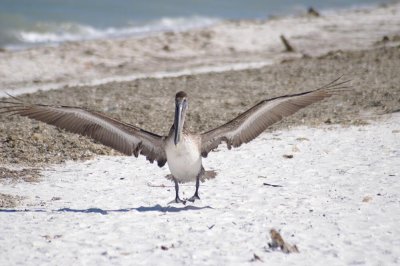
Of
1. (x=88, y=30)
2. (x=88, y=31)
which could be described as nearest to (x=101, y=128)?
(x=88, y=31)

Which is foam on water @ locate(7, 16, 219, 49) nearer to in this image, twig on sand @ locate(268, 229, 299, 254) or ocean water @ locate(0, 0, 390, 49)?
ocean water @ locate(0, 0, 390, 49)

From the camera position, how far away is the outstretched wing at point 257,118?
765cm

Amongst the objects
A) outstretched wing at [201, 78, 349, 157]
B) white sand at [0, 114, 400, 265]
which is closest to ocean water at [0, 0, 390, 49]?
white sand at [0, 114, 400, 265]

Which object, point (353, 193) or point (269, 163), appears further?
point (269, 163)

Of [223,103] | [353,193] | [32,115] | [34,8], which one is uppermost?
[34,8]

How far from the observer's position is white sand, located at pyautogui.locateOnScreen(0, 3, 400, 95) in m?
17.6

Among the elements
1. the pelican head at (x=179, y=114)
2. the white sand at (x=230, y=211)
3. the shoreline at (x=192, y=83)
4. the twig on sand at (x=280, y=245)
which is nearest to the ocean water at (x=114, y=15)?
the shoreline at (x=192, y=83)

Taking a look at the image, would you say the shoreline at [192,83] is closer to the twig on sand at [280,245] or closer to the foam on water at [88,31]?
the twig on sand at [280,245]

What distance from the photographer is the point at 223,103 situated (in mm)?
12539

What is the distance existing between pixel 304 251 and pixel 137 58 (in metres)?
14.9

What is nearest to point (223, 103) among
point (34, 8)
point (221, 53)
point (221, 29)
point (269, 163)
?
point (269, 163)

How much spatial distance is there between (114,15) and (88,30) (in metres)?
4.64

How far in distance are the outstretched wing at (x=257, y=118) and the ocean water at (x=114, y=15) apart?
1810 cm

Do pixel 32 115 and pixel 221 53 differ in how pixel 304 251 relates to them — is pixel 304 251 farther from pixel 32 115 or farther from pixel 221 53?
pixel 221 53
